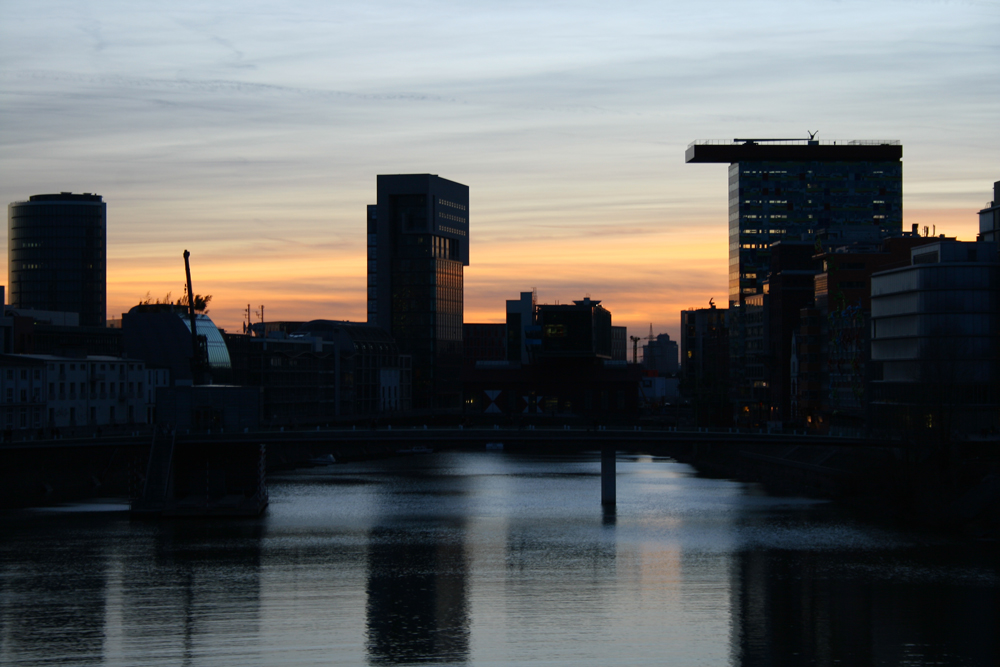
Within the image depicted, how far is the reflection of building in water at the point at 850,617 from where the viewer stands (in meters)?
43.6

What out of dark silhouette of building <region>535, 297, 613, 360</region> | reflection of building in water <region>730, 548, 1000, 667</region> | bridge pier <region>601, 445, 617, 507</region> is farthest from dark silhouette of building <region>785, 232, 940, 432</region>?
reflection of building in water <region>730, 548, 1000, 667</region>

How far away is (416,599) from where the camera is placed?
174 ft

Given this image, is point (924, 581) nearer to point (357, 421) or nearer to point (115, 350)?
point (357, 421)

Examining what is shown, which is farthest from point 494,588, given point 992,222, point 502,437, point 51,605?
point 992,222

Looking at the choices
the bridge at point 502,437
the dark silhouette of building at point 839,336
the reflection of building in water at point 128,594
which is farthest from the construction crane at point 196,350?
the dark silhouette of building at point 839,336

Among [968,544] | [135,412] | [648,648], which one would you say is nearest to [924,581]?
[968,544]

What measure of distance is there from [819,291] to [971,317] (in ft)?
115

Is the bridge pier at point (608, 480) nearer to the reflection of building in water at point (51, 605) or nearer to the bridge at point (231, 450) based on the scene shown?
the bridge at point (231, 450)

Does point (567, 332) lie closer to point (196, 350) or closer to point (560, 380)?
point (560, 380)

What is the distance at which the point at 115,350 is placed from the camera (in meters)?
185

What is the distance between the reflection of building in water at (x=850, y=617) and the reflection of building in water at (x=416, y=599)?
10.7 m

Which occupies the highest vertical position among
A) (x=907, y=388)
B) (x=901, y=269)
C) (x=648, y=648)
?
(x=901, y=269)

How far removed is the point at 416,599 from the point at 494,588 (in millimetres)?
4283

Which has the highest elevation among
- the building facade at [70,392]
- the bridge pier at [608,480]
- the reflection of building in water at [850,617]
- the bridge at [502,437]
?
the building facade at [70,392]
